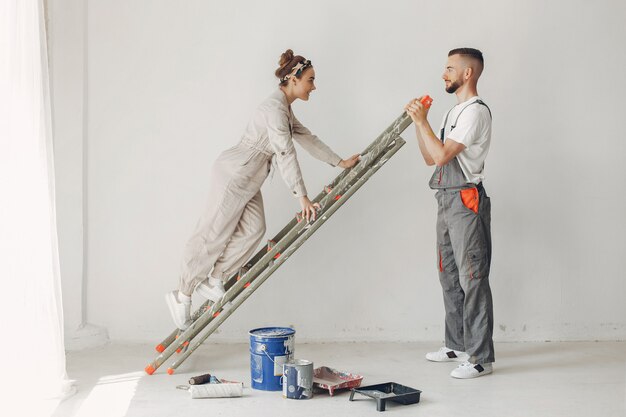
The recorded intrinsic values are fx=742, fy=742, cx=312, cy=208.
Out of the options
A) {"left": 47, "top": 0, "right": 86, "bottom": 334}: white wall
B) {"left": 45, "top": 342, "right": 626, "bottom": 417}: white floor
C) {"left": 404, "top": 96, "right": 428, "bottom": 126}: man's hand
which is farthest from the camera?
{"left": 47, "top": 0, "right": 86, "bottom": 334}: white wall

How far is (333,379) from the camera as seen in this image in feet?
11.0

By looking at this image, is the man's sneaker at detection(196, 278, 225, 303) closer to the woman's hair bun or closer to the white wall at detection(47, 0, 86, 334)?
the white wall at detection(47, 0, 86, 334)

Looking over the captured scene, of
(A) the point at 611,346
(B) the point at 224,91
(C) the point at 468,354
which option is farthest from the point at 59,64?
(A) the point at 611,346

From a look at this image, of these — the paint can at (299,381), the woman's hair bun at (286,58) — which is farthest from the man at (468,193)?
the paint can at (299,381)

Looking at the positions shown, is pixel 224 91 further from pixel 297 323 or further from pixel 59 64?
pixel 297 323

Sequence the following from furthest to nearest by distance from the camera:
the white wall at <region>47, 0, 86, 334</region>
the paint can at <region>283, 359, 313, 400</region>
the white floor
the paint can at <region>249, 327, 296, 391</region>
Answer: the white wall at <region>47, 0, 86, 334</region> → the paint can at <region>249, 327, 296, 391</region> → the paint can at <region>283, 359, 313, 400</region> → the white floor

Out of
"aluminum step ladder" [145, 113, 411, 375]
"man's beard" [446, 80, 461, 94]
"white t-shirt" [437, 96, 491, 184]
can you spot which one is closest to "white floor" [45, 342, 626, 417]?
"aluminum step ladder" [145, 113, 411, 375]

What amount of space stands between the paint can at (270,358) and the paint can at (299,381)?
0.43ft

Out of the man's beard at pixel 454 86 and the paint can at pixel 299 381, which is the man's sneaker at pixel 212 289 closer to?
the paint can at pixel 299 381

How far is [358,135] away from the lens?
173 inches

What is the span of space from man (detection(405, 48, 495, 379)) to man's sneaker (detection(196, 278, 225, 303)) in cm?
117

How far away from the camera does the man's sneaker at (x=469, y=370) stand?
3490 mm

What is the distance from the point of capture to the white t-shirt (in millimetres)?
3498

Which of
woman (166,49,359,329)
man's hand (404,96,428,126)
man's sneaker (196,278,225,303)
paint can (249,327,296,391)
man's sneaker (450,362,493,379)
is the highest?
man's hand (404,96,428,126)
